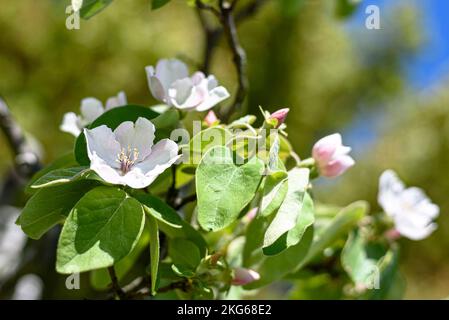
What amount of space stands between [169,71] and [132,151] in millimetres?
154

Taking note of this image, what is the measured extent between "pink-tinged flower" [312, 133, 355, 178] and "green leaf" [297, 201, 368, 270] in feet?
0.38

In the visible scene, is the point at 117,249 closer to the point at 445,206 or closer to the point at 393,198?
the point at 393,198

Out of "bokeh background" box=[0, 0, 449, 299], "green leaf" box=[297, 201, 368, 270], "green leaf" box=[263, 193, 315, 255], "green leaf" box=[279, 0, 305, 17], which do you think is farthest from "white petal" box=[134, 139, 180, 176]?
"bokeh background" box=[0, 0, 449, 299]

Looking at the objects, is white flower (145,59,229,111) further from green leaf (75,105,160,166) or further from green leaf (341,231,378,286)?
green leaf (341,231,378,286)

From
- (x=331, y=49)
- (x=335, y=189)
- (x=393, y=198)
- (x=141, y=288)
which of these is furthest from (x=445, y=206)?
(x=141, y=288)

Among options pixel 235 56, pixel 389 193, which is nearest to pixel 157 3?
pixel 235 56

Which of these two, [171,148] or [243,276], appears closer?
[171,148]

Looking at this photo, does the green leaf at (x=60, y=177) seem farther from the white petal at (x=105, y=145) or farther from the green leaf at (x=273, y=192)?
the green leaf at (x=273, y=192)

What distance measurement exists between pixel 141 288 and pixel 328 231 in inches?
8.6

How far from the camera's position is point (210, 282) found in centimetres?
57

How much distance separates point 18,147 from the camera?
3.43ft

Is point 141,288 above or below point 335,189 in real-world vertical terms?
above

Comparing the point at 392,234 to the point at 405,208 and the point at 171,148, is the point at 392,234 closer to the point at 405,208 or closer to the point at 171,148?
the point at 405,208

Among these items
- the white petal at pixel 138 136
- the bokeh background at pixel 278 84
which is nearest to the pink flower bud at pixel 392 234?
the white petal at pixel 138 136
